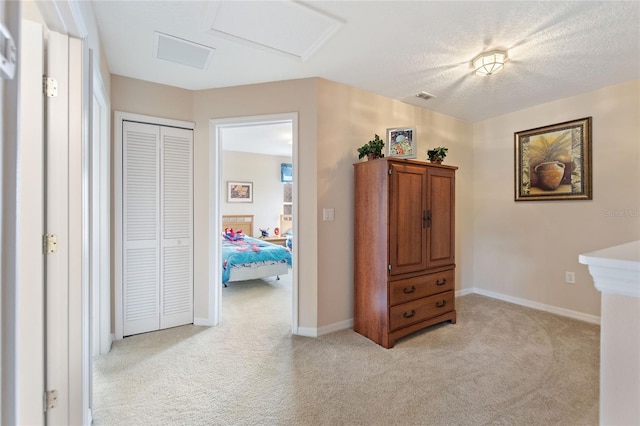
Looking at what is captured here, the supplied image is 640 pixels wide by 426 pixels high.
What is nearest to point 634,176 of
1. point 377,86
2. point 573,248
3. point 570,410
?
point 573,248

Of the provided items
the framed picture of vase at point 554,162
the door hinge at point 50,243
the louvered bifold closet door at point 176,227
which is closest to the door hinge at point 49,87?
the door hinge at point 50,243

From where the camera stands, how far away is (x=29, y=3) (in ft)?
3.94

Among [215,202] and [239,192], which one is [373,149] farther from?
[239,192]

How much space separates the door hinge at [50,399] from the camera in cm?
132

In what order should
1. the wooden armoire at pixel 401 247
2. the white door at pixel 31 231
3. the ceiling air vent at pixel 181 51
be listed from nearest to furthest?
1. the white door at pixel 31 231
2. the ceiling air vent at pixel 181 51
3. the wooden armoire at pixel 401 247

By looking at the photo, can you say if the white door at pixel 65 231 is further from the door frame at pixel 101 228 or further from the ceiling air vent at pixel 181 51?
the door frame at pixel 101 228

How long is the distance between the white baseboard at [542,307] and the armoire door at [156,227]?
3.74 metres

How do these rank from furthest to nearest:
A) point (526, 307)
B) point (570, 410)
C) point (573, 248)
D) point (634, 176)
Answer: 1. point (526, 307)
2. point (573, 248)
3. point (634, 176)
4. point (570, 410)

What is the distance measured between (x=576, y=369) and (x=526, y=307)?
1446mm

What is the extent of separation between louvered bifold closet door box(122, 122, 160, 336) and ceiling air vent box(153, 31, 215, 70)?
73 centimetres

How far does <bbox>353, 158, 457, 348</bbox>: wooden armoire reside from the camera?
2.49 metres

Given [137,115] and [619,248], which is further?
[137,115]

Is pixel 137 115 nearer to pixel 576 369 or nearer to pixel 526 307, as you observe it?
pixel 576 369

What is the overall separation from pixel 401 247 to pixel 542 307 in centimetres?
218
